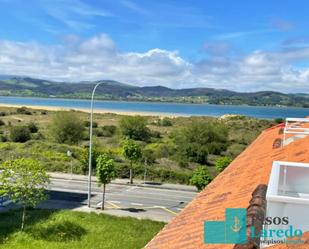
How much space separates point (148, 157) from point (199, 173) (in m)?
15.8

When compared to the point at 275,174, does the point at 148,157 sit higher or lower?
lower

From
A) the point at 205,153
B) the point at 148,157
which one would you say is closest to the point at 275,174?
the point at 148,157

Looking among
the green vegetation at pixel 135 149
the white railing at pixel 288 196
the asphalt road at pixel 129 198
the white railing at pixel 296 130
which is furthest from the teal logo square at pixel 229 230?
the green vegetation at pixel 135 149

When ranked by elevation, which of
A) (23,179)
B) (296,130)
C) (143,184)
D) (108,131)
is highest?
(296,130)

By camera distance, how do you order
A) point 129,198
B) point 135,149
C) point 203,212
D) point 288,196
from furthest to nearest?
point 135,149 → point 129,198 → point 203,212 → point 288,196

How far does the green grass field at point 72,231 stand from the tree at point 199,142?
2722cm

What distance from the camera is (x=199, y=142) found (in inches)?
2296

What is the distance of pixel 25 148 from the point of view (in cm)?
5288

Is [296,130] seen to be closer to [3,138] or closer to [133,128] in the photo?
[3,138]

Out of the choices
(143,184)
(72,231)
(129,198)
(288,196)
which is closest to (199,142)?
(143,184)

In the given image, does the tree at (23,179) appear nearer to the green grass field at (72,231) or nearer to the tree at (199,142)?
the green grass field at (72,231)

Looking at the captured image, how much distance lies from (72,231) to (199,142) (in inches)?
1486

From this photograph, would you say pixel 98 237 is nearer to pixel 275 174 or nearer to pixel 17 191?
pixel 17 191

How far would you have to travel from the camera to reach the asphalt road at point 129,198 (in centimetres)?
2909
